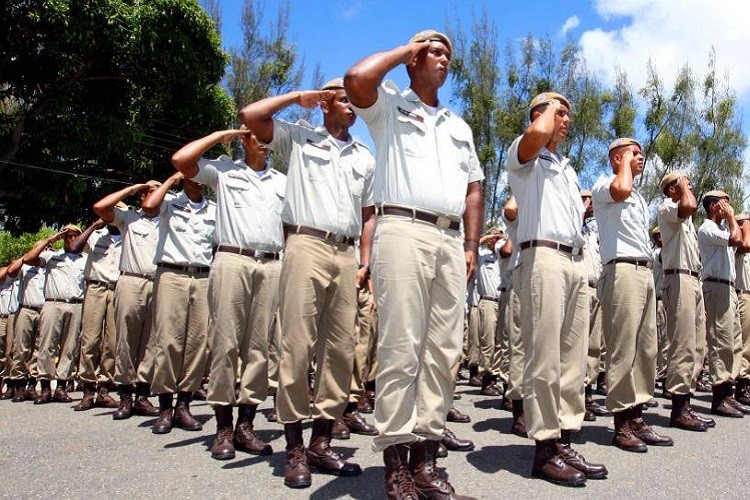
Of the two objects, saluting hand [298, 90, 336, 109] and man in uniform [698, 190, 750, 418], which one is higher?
saluting hand [298, 90, 336, 109]

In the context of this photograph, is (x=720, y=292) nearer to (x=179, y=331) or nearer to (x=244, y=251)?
(x=244, y=251)

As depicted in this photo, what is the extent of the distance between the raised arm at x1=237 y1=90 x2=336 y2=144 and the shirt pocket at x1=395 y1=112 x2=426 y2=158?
99cm

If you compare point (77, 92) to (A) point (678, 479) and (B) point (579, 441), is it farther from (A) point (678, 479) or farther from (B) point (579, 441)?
(A) point (678, 479)

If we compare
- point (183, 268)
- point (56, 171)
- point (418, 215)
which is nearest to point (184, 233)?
point (183, 268)

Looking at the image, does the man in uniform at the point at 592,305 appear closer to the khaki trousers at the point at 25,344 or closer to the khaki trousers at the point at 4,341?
the khaki trousers at the point at 25,344

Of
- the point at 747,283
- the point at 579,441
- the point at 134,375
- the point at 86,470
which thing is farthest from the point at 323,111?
the point at 747,283

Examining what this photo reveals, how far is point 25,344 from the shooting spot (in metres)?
10.4

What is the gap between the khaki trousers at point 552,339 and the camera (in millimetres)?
4137

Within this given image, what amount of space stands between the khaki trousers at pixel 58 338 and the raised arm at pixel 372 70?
24.1 feet

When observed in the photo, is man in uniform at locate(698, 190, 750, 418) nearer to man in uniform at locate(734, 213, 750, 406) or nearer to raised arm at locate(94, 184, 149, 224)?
man in uniform at locate(734, 213, 750, 406)

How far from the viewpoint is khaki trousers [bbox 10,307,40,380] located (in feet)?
33.3

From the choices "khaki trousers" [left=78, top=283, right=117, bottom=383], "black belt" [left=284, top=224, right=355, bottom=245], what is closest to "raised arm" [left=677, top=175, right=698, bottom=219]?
"black belt" [left=284, top=224, right=355, bottom=245]

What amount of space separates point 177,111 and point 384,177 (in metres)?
14.2

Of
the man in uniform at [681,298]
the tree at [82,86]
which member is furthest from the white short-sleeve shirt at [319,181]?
the tree at [82,86]
